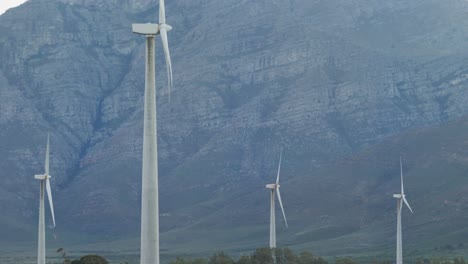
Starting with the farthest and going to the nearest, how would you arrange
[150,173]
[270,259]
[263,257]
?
[263,257] → [270,259] → [150,173]

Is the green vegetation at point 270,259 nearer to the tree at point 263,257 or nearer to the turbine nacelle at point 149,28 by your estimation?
the tree at point 263,257

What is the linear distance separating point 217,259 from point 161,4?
9660 centimetres

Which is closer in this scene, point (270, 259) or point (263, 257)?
point (270, 259)

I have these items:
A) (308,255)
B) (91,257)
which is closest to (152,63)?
(91,257)

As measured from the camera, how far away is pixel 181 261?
177125 mm

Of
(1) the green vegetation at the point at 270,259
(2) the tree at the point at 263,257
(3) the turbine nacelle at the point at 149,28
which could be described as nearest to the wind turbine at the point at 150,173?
(3) the turbine nacelle at the point at 149,28

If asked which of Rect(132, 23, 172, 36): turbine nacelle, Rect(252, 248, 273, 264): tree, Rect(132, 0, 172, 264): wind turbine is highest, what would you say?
Rect(132, 23, 172, 36): turbine nacelle

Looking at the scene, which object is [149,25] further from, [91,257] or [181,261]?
[181,261]

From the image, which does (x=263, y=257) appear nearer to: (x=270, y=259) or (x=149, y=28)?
(x=270, y=259)

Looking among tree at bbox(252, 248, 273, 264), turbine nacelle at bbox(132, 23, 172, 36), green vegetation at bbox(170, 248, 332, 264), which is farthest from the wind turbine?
tree at bbox(252, 248, 273, 264)

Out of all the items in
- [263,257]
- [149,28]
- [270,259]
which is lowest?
[270,259]

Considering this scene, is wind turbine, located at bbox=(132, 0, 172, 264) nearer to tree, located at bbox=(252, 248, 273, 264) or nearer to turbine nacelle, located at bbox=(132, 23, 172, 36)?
turbine nacelle, located at bbox=(132, 23, 172, 36)

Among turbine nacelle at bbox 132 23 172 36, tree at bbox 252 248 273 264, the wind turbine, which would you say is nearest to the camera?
the wind turbine

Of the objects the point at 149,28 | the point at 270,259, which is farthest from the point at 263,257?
the point at 149,28
